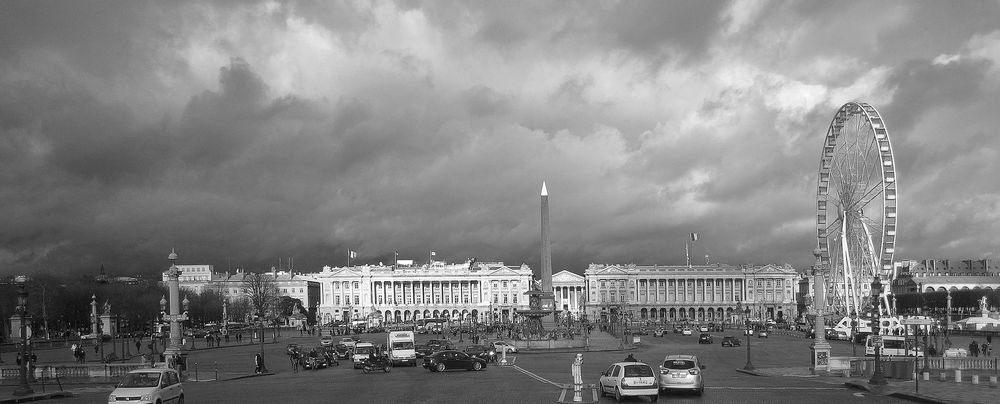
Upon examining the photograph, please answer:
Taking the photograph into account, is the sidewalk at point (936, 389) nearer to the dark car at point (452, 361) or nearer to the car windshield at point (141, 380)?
the dark car at point (452, 361)

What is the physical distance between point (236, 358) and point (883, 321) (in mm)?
48472

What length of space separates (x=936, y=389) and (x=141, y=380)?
2597cm

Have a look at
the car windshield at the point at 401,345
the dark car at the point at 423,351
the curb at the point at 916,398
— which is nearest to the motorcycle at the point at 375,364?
the car windshield at the point at 401,345

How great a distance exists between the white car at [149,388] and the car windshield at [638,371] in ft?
45.4

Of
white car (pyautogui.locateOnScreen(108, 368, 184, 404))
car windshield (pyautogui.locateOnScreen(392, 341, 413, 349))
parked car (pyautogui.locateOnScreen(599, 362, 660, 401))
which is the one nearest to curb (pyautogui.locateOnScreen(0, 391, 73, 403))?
white car (pyautogui.locateOnScreen(108, 368, 184, 404))

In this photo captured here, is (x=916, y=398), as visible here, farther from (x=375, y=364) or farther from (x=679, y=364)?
(x=375, y=364)

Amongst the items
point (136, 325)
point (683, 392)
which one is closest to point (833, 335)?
point (683, 392)

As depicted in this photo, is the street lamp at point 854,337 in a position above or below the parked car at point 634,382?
below

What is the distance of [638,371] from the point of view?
32.7 meters

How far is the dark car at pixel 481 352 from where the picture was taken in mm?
56500

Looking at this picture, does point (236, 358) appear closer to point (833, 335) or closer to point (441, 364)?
point (441, 364)

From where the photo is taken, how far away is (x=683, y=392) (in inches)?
1411

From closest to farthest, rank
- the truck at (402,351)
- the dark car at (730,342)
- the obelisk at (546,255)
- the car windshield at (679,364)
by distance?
1. the car windshield at (679,364)
2. the truck at (402,351)
3. the dark car at (730,342)
4. the obelisk at (546,255)

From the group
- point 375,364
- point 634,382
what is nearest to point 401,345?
point 375,364
